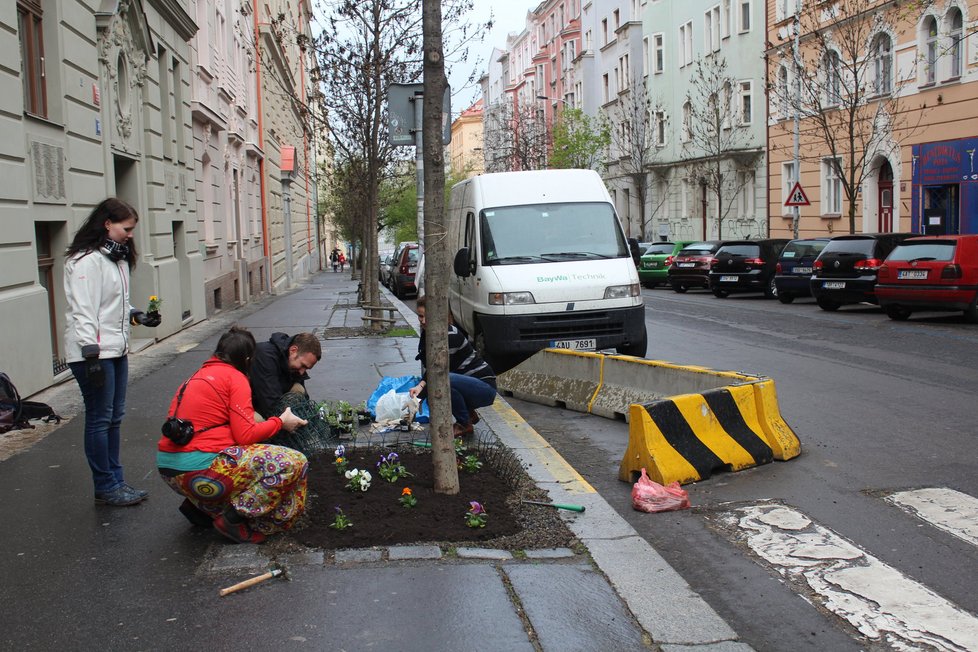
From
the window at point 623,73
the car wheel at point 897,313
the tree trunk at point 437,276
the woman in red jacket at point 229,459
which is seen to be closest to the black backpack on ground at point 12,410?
the woman in red jacket at point 229,459

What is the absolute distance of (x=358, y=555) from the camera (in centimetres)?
499

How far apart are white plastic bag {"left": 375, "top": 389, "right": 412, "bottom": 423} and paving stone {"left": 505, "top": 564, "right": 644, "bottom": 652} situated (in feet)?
12.1

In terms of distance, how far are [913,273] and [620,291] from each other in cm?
827

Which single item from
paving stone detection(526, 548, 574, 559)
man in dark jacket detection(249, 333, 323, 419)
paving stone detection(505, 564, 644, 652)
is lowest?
paving stone detection(505, 564, 644, 652)

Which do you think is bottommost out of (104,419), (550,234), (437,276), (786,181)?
(104,419)

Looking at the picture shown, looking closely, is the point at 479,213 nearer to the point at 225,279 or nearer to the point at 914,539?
the point at 914,539

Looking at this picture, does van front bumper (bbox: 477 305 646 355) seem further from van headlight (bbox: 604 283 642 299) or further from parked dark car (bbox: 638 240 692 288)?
parked dark car (bbox: 638 240 692 288)

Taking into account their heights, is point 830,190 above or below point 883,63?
below

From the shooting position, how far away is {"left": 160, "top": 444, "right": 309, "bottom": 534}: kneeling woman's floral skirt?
504 cm

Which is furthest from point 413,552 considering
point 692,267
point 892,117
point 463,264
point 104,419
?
point 892,117

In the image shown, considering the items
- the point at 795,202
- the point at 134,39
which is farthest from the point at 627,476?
the point at 795,202

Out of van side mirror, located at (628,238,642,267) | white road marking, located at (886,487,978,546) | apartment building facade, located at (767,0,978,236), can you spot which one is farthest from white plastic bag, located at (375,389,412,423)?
apartment building facade, located at (767,0,978,236)

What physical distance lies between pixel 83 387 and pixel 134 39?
11.4 m

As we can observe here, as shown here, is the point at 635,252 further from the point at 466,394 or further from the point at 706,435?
the point at 706,435
